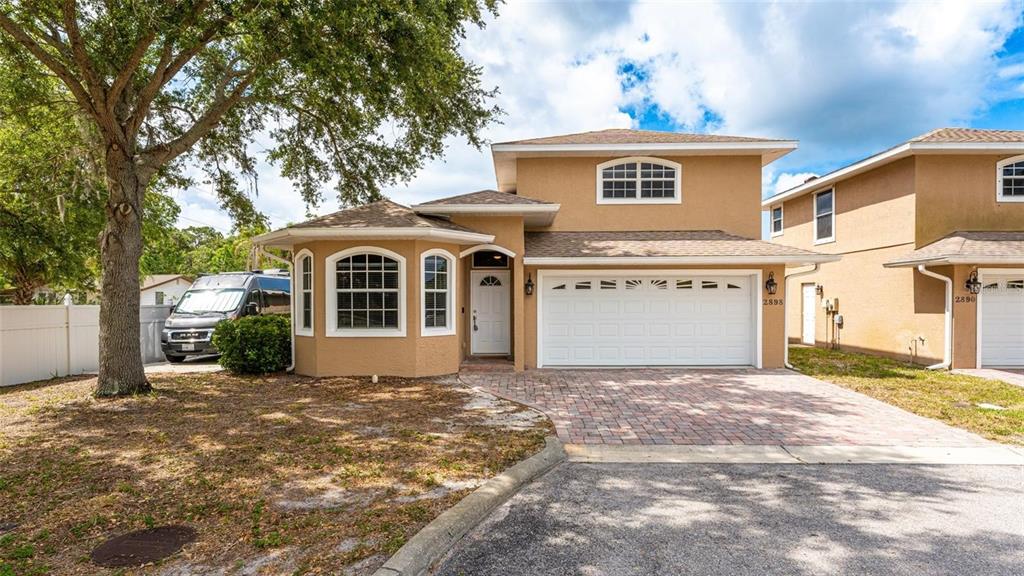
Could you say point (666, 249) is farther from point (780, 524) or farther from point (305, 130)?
point (305, 130)

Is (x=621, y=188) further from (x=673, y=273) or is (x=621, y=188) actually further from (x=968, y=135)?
(x=968, y=135)

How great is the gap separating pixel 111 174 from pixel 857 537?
1124 cm

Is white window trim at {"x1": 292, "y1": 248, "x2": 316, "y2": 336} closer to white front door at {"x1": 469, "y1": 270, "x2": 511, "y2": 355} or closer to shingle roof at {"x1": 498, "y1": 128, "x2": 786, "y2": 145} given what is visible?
white front door at {"x1": 469, "y1": 270, "x2": 511, "y2": 355}

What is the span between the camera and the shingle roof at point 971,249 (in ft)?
33.9

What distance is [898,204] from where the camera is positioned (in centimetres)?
1225

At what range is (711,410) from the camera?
718 centimetres

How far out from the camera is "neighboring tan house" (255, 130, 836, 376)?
376 inches

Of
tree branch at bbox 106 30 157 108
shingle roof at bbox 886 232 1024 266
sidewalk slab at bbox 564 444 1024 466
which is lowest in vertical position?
sidewalk slab at bbox 564 444 1024 466

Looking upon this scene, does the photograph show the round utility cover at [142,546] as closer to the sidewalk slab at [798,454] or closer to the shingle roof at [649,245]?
the sidewalk slab at [798,454]

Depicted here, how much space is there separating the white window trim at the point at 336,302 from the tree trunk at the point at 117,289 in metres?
3.21

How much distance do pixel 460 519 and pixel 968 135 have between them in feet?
51.9

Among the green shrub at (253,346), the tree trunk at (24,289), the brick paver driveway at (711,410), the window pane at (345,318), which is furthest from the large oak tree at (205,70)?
the tree trunk at (24,289)

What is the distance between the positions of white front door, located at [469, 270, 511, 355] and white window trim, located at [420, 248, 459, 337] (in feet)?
5.32

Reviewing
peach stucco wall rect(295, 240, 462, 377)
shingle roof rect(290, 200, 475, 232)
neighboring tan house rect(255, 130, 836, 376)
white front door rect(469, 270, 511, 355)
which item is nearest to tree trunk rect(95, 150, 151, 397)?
neighboring tan house rect(255, 130, 836, 376)
